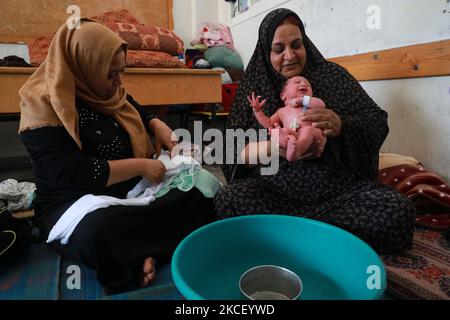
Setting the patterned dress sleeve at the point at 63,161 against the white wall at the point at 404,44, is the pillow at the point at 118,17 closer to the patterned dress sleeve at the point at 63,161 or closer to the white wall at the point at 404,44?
the white wall at the point at 404,44

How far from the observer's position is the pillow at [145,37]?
7.32 feet

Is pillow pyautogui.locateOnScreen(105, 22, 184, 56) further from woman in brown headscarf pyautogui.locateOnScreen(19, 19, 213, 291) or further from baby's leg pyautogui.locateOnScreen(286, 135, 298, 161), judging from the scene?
baby's leg pyautogui.locateOnScreen(286, 135, 298, 161)

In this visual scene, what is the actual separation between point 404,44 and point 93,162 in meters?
1.51

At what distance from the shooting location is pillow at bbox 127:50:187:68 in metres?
2.00

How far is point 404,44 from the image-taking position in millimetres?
1514

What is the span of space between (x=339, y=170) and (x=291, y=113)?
1.01ft

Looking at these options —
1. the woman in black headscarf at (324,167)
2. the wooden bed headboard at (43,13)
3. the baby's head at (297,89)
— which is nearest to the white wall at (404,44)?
the woman in black headscarf at (324,167)

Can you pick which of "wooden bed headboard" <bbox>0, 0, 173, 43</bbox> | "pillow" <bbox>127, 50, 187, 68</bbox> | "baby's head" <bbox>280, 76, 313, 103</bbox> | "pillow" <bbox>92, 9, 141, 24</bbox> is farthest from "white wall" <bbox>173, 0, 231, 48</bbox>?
"baby's head" <bbox>280, 76, 313, 103</bbox>

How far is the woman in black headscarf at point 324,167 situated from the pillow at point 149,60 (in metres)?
0.97

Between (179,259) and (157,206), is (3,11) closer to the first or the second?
(157,206)

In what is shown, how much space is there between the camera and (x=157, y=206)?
1.11m

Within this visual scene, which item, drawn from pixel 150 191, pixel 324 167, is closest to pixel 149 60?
pixel 150 191

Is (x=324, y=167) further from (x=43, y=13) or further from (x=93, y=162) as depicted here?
(x=43, y=13)

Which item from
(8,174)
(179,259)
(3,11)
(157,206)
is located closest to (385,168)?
(157,206)
